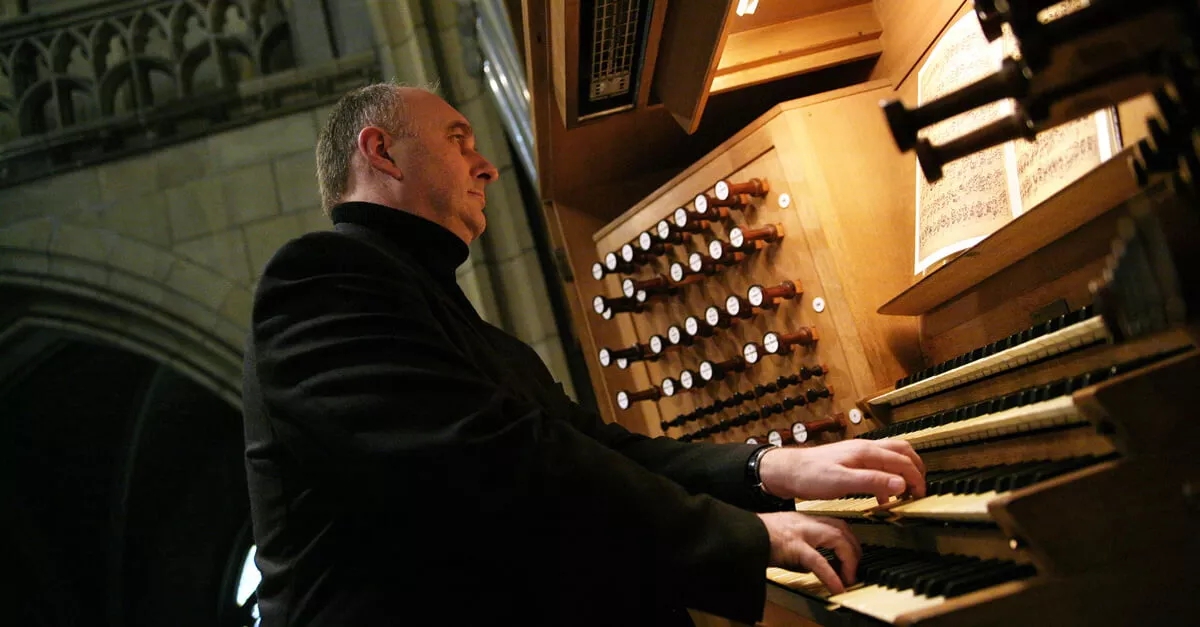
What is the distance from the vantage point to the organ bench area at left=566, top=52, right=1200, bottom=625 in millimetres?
978

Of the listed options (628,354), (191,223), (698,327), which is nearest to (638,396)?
(628,354)

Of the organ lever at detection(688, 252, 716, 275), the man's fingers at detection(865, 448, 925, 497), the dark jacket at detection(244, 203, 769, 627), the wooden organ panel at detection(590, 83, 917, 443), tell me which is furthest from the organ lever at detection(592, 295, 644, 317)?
the man's fingers at detection(865, 448, 925, 497)

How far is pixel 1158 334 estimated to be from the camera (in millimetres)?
1048

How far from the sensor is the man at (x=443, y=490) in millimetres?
1134

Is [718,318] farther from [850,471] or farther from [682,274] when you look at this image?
[850,471]

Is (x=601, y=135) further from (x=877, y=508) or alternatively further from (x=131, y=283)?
(x=131, y=283)

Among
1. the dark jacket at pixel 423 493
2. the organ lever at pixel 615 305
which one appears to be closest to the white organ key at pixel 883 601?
the dark jacket at pixel 423 493

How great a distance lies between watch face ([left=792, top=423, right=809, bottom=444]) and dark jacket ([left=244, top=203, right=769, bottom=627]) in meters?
0.94

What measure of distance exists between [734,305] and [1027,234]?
3.23 ft

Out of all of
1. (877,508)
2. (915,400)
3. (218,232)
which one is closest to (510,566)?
(877,508)

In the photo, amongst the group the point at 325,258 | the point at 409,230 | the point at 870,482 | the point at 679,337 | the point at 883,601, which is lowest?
the point at 883,601

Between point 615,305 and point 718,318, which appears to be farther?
point 615,305

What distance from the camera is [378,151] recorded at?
1.75 m

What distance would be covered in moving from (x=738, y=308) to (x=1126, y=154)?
131cm
